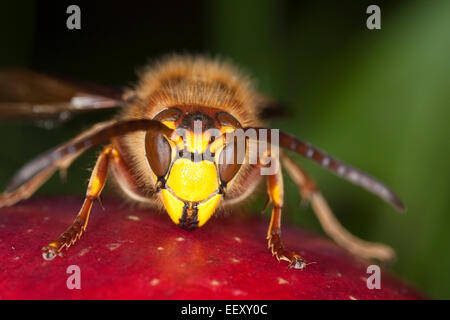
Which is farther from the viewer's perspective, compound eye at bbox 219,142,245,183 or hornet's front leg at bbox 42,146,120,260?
compound eye at bbox 219,142,245,183

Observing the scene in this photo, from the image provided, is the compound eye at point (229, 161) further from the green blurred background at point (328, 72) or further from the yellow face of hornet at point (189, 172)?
the green blurred background at point (328, 72)

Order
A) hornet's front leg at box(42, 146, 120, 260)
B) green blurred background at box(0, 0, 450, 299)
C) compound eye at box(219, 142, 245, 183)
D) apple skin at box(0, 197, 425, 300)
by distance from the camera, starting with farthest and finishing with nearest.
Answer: green blurred background at box(0, 0, 450, 299) < compound eye at box(219, 142, 245, 183) < hornet's front leg at box(42, 146, 120, 260) < apple skin at box(0, 197, 425, 300)

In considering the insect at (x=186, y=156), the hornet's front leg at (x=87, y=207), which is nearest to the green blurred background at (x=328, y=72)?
the insect at (x=186, y=156)

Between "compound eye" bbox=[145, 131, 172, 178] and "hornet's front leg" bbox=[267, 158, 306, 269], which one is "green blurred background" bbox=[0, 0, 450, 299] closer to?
"hornet's front leg" bbox=[267, 158, 306, 269]

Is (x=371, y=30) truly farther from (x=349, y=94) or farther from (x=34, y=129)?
(x=34, y=129)

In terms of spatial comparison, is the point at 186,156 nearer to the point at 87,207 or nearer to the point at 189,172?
the point at 189,172

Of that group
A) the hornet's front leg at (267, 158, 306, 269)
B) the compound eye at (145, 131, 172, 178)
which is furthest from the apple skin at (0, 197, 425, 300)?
the compound eye at (145, 131, 172, 178)

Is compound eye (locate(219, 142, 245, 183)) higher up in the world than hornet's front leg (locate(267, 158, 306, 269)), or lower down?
higher up

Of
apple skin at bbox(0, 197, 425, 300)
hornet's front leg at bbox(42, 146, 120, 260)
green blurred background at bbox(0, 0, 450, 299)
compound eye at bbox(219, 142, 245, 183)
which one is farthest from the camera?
green blurred background at bbox(0, 0, 450, 299)

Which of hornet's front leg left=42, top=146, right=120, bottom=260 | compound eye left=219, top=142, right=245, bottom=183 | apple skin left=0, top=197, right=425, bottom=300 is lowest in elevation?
apple skin left=0, top=197, right=425, bottom=300
